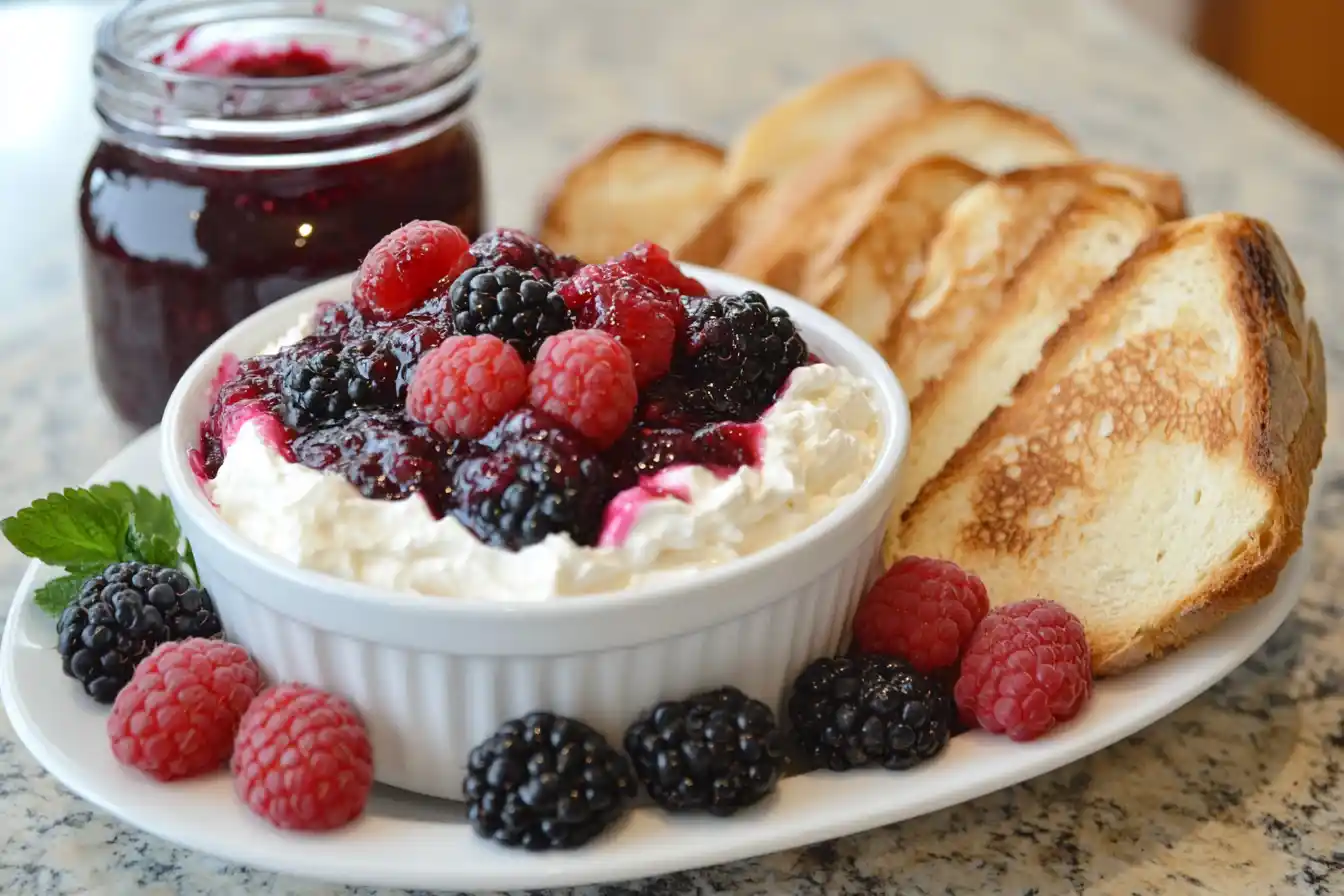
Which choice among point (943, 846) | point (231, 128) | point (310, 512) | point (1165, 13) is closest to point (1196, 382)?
point (943, 846)

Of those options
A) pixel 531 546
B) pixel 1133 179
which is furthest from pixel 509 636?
pixel 1133 179

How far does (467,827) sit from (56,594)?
0.57m

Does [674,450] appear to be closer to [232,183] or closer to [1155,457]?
[1155,457]

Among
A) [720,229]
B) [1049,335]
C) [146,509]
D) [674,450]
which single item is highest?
[674,450]

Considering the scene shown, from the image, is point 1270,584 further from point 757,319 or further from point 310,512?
point 310,512

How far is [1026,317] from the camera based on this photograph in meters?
2.06

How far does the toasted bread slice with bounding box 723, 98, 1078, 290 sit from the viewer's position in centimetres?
228

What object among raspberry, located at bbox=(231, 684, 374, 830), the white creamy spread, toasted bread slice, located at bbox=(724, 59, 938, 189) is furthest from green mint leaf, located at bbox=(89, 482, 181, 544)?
toasted bread slice, located at bbox=(724, 59, 938, 189)

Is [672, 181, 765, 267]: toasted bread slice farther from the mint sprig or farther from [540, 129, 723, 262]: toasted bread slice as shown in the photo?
the mint sprig

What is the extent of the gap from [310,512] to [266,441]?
0.14 m

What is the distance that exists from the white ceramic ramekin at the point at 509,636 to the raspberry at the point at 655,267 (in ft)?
1.10

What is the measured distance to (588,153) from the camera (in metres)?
2.56

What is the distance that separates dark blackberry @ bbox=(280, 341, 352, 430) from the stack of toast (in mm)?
719

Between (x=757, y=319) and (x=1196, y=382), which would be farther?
(x=1196, y=382)
